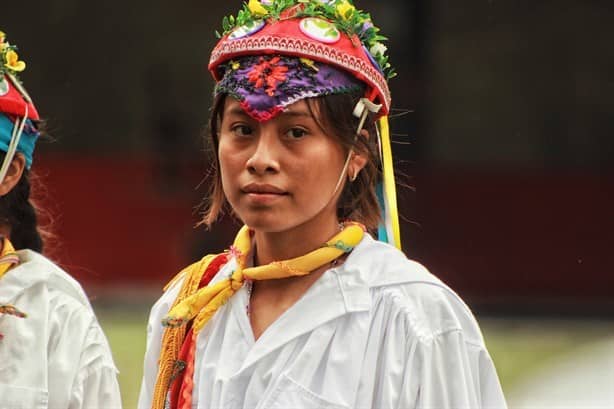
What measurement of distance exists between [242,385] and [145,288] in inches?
364

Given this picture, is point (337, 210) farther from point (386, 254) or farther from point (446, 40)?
point (446, 40)

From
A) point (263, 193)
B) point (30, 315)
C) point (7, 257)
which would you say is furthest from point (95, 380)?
point (263, 193)

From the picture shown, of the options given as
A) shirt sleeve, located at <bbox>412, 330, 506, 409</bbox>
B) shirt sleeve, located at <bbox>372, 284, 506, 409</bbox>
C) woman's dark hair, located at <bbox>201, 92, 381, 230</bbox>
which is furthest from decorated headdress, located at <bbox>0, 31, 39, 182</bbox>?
shirt sleeve, located at <bbox>412, 330, 506, 409</bbox>

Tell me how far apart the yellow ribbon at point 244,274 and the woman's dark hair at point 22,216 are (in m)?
0.78

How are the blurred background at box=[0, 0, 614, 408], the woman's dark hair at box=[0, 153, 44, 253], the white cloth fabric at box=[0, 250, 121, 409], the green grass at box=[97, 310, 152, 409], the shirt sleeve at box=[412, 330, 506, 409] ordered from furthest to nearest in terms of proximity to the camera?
the blurred background at box=[0, 0, 614, 408]
the green grass at box=[97, 310, 152, 409]
the woman's dark hair at box=[0, 153, 44, 253]
the white cloth fabric at box=[0, 250, 121, 409]
the shirt sleeve at box=[412, 330, 506, 409]

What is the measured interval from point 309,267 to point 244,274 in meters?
0.17

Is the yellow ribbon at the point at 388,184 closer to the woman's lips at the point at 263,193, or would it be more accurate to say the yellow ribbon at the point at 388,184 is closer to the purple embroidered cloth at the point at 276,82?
the purple embroidered cloth at the point at 276,82

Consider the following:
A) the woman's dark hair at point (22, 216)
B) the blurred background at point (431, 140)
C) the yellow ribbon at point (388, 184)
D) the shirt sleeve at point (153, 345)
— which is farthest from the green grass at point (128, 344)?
the yellow ribbon at point (388, 184)

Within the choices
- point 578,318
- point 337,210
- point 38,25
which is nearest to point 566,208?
point 578,318

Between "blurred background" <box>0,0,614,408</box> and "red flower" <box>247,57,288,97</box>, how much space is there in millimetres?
8480

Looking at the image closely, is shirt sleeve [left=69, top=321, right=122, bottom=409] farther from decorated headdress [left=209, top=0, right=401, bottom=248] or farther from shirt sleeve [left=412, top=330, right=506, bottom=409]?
shirt sleeve [left=412, top=330, right=506, bottom=409]

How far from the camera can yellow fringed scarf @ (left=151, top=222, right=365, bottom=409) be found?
328 centimetres

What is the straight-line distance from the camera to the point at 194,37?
12.4 metres

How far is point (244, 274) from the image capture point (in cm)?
336
